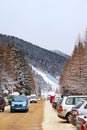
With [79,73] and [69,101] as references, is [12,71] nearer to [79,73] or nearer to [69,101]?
[79,73]

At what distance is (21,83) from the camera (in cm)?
12719

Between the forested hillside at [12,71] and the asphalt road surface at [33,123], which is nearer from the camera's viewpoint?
the asphalt road surface at [33,123]

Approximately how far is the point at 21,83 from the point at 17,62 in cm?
560

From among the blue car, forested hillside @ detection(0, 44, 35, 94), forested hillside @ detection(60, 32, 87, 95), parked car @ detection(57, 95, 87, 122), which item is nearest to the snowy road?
parked car @ detection(57, 95, 87, 122)

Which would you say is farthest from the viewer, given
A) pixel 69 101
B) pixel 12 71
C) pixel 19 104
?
pixel 12 71

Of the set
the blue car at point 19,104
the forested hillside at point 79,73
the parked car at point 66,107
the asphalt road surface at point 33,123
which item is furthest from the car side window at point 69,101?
the forested hillside at point 79,73

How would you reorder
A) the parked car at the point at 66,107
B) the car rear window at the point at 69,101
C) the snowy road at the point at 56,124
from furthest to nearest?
the car rear window at the point at 69,101 < the parked car at the point at 66,107 < the snowy road at the point at 56,124

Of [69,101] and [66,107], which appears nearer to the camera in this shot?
[66,107]

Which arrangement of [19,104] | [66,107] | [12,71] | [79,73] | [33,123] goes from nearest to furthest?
[66,107] → [33,123] → [19,104] → [79,73] → [12,71]

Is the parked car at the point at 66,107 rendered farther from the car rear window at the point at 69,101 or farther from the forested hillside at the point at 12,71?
the forested hillside at the point at 12,71

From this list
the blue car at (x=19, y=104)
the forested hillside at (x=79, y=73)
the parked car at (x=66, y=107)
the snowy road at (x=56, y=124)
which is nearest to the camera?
the snowy road at (x=56, y=124)

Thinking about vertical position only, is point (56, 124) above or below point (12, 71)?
below

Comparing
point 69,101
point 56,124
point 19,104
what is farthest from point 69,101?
point 19,104

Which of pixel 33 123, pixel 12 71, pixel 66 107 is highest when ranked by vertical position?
pixel 12 71
